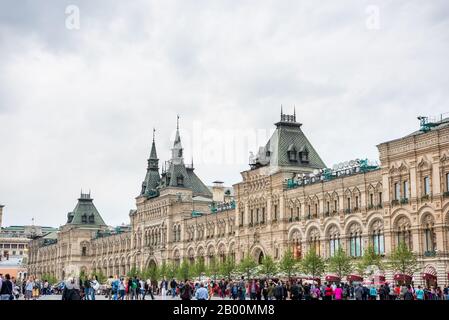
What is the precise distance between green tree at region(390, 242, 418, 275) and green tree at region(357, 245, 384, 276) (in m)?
2.33

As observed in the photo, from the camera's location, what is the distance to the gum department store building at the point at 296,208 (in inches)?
2349

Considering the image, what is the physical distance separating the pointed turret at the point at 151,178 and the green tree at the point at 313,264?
56455mm

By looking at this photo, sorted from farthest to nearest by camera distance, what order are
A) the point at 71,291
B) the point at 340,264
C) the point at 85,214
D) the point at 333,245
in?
the point at 85,214 → the point at 333,245 → the point at 340,264 → the point at 71,291

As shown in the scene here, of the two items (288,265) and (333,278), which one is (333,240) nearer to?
(288,265)

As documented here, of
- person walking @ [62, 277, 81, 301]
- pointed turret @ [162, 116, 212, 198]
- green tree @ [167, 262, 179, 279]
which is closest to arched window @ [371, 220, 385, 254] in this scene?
green tree @ [167, 262, 179, 279]

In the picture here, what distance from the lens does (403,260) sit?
57656mm

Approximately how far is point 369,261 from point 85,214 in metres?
105

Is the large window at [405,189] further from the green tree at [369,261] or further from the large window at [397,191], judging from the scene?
the green tree at [369,261]

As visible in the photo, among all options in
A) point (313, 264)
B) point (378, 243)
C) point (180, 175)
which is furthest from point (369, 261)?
point (180, 175)

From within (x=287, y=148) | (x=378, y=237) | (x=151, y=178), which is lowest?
(x=378, y=237)

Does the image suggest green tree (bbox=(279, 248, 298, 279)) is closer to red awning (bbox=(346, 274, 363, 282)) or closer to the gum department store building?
the gum department store building

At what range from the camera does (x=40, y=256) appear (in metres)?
180

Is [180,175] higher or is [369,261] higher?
[180,175]
